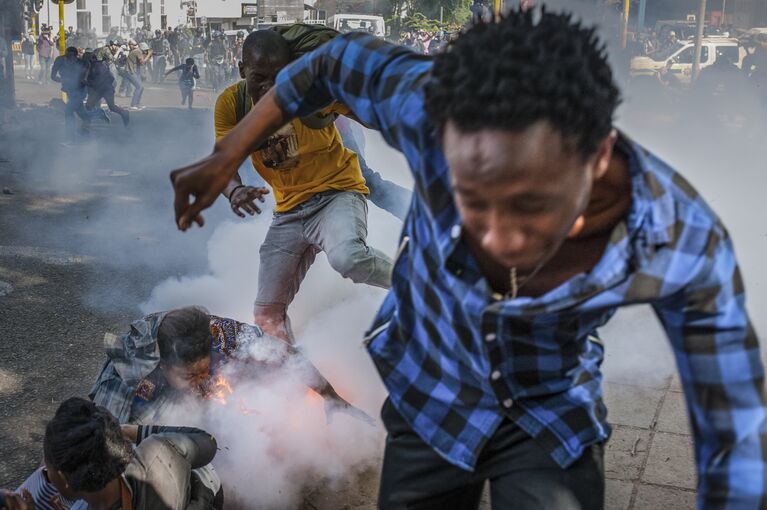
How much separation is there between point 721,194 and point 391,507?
8.14m

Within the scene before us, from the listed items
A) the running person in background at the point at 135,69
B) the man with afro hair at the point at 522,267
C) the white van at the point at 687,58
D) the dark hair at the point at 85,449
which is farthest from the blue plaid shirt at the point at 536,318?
the white van at the point at 687,58

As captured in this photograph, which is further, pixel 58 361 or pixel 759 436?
pixel 58 361

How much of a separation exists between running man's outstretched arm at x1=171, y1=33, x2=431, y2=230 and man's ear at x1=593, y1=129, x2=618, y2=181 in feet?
1.50

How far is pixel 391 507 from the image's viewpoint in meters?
1.95

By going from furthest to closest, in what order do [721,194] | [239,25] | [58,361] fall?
[239,25] → [721,194] → [58,361]

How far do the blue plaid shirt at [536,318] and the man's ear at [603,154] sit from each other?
6 cm

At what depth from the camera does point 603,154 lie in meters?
1.45

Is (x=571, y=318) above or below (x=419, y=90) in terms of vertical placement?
below

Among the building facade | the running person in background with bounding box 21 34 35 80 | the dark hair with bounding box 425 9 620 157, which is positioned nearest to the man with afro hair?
the dark hair with bounding box 425 9 620 157

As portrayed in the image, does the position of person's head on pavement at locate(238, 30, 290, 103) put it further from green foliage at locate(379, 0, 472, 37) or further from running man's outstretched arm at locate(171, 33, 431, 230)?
green foliage at locate(379, 0, 472, 37)

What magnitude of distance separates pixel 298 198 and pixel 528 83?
9.26ft

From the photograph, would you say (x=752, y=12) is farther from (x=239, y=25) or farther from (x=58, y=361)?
(x=58, y=361)

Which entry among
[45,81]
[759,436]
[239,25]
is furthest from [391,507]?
[239,25]

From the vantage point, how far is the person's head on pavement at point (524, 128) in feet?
4.33
